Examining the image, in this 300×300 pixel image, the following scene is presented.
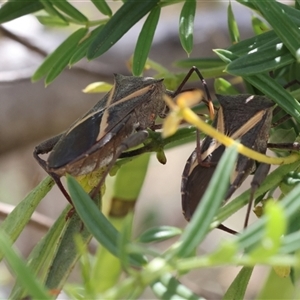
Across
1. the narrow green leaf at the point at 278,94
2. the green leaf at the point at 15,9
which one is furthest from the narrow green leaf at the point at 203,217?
the green leaf at the point at 15,9

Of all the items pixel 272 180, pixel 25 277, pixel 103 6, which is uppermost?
pixel 103 6

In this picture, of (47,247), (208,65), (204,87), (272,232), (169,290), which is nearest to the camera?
(272,232)

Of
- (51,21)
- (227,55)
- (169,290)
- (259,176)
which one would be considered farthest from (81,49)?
(169,290)

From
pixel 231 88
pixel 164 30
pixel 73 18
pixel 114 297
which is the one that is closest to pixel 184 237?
pixel 114 297

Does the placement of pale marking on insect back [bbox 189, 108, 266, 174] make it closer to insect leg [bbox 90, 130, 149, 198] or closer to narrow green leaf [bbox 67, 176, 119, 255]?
insect leg [bbox 90, 130, 149, 198]

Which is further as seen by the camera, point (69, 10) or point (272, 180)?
point (69, 10)

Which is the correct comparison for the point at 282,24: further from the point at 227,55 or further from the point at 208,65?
the point at 208,65

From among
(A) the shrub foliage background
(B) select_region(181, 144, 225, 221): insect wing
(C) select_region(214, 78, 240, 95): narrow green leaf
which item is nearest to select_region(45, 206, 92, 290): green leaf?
(A) the shrub foliage background

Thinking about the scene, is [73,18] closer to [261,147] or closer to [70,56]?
[70,56]
